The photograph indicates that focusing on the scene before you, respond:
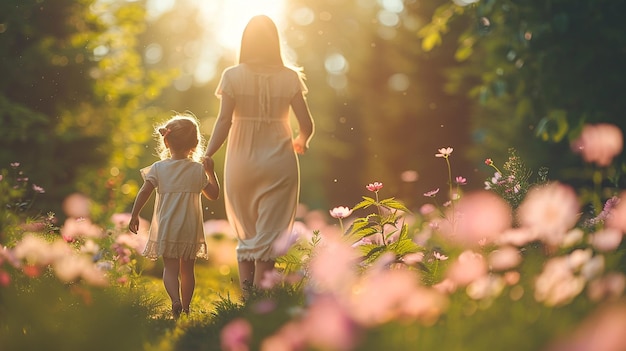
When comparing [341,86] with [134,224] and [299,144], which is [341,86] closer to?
[299,144]

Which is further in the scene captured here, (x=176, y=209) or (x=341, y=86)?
(x=341, y=86)

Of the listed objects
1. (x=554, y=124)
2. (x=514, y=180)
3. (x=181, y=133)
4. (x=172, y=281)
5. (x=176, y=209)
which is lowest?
(x=172, y=281)

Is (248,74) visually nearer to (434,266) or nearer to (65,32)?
(434,266)

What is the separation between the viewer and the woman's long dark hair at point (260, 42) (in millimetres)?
5547

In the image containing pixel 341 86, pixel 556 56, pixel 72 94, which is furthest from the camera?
pixel 341 86

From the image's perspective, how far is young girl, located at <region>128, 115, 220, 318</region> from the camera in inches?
204

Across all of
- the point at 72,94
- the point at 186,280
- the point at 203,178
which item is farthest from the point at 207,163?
the point at 72,94

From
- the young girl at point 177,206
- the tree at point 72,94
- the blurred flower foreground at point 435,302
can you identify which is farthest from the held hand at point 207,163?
the tree at point 72,94

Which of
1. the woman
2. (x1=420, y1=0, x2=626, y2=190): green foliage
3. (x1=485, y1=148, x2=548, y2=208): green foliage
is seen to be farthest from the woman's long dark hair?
(x1=420, y1=0, x2=626, y2=190): green foliage

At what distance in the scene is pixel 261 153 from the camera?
18.2ft

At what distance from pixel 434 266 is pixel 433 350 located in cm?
255

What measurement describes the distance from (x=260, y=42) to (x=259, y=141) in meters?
0.70

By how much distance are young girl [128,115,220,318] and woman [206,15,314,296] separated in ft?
1.06

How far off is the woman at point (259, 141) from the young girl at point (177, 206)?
1.06 feet
